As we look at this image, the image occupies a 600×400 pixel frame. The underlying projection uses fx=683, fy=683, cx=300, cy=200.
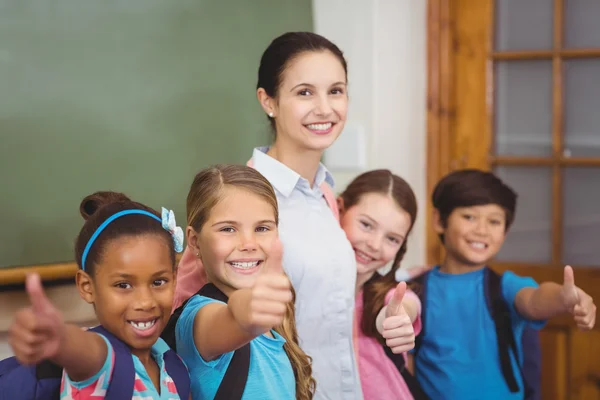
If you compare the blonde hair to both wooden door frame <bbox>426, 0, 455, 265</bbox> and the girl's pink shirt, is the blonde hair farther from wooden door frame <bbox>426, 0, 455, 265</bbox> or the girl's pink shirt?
wooden door frame <bbox>426, 0, 455, 265</bbox>

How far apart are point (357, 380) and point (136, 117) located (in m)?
0.87

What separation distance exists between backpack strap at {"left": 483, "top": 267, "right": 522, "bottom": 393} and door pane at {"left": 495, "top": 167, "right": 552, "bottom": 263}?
2.53ft

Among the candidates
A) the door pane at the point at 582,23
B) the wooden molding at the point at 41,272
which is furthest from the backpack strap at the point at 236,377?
the door pane at the point at 582,23

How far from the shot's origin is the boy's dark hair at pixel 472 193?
6.38 feet

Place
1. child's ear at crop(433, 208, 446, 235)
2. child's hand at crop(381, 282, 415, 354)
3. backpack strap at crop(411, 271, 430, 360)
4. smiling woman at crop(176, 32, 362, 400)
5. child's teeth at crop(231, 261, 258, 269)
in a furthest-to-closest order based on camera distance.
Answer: child's ear at crop(433, 208, 446, 235)
backpack strap at crop(411, 271, 430, 360)
smiling woman at crop(176, 32, 362, 400)
child's hand at crop(381, 282, 415, 354)
child's teeth at crop(231, 261, 258, 269)

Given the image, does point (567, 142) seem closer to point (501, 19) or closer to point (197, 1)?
point (501, 19)

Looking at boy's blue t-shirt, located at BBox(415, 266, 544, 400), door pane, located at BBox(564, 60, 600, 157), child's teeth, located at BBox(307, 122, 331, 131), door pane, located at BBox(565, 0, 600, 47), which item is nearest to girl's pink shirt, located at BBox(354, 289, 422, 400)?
boy's blue t-shirt, located at BBox(415, 266, 544, 400)

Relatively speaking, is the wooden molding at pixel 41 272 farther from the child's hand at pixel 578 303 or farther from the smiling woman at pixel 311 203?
the child's hand at pixel 578 303

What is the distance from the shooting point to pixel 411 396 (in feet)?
5.82

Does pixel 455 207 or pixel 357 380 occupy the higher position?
pixel 455 207

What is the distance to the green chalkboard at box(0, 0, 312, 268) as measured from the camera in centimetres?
151

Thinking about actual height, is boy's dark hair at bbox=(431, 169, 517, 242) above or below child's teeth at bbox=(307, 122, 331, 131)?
below

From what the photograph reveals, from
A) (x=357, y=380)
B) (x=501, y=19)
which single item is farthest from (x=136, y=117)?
(x=501, y=19)

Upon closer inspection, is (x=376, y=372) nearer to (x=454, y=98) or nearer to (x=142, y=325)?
(x=142, y=325)
